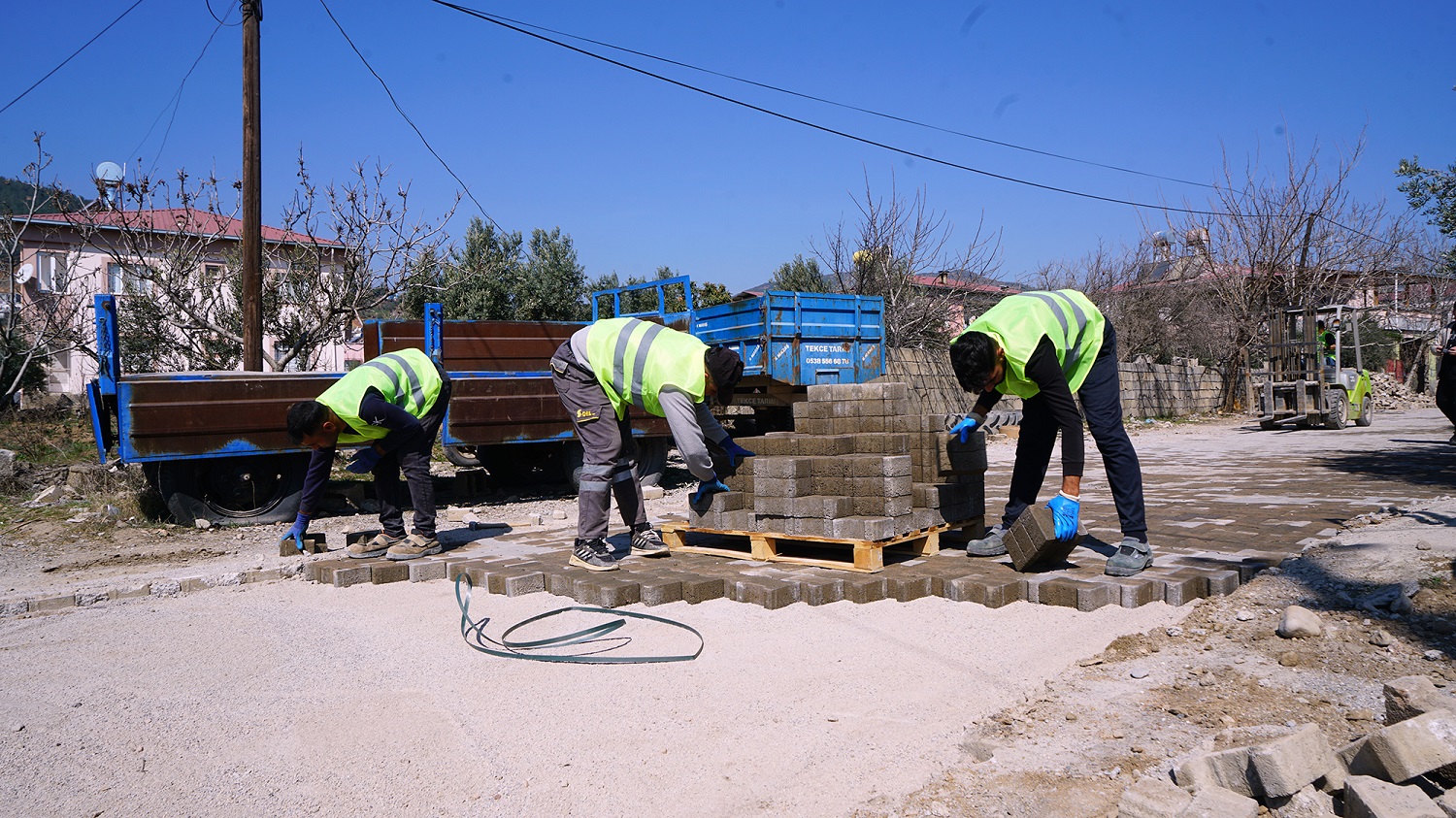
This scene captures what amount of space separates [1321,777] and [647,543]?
428 centimetres

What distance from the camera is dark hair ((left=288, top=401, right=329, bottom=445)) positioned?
5871 millimetres

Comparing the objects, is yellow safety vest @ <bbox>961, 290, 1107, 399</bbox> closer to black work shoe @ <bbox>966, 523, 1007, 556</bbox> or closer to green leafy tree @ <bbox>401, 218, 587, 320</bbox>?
black work shoe @ <bbox>966, 523, 1007, 556</bbox>

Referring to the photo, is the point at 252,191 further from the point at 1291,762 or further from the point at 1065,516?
the point at 1291,762

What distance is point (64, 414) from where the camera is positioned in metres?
14.9

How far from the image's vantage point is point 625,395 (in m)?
5.57

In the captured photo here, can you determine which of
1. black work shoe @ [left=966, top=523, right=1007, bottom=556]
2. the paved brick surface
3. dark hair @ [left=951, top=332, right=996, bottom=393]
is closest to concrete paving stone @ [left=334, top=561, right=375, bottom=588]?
the paved brick surface

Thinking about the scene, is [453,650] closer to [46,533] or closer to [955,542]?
[955,542]

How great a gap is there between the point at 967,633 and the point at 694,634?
1.25 m

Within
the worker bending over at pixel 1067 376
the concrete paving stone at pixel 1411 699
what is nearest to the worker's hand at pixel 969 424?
the worker bending over at pixel 1067 376

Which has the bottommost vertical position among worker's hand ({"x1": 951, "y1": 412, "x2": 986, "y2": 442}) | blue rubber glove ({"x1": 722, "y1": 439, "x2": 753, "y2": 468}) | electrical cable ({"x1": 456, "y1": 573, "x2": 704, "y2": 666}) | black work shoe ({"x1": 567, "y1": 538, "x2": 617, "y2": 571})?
electrical cable ({"x1": 456, "y1": 573, "x2": 704, "y2": 666})

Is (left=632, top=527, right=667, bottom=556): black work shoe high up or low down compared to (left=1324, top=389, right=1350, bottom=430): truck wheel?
down

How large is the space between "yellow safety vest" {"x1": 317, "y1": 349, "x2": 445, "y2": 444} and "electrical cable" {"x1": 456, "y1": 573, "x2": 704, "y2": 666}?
6.28 ft

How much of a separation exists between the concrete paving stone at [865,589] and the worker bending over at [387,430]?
3.06 meters

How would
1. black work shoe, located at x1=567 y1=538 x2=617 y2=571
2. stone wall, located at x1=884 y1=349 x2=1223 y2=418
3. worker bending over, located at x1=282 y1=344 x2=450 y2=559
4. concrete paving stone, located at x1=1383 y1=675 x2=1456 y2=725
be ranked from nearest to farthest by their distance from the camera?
concrete paving stone, located at x1=1383 y1=675 x2=1456 y2=725
black work shoe, located at x1=567 y1=538 x2=617 y2=571
worker bending over, located at x1=282 y1=344 x2=450 y2=559
stone wall, located at x1=884 y1=349 x2=1223 y2=418
